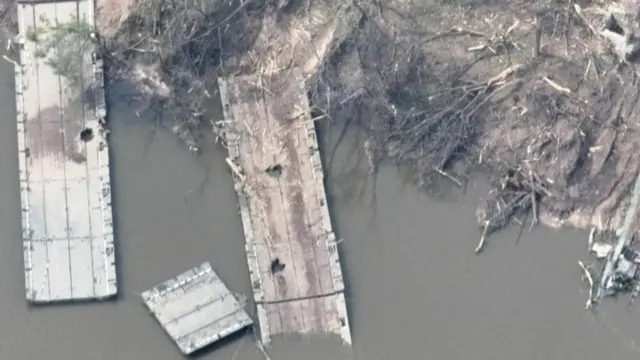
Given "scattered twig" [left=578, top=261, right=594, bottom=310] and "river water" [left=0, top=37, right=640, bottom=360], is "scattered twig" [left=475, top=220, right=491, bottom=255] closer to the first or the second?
"river water" [left=0, top=37, right=640, bottom=360]

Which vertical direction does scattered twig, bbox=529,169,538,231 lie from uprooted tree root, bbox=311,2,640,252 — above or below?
below

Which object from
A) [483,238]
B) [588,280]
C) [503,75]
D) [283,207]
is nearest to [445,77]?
[503,75]

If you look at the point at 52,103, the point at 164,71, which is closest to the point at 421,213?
the point at 164,71

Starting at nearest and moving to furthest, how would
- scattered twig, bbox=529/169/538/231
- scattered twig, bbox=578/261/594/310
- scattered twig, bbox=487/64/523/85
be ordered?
scattered twig, bbox=578/261/594/310 → scattered twig, bbox=529/169/538/231 → scattered twig, bbox=487/64/523/85

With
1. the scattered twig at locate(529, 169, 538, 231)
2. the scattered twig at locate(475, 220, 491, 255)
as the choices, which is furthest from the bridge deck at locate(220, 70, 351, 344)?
the scattered twig at locate(529, 169, 538, 231)

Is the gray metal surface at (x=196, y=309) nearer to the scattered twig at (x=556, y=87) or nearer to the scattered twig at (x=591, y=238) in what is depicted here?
the scattered twig at (x=591, y=238)

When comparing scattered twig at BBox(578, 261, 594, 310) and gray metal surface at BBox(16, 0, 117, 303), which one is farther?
scattered twig at BBox(578, 261, 594, 310)
